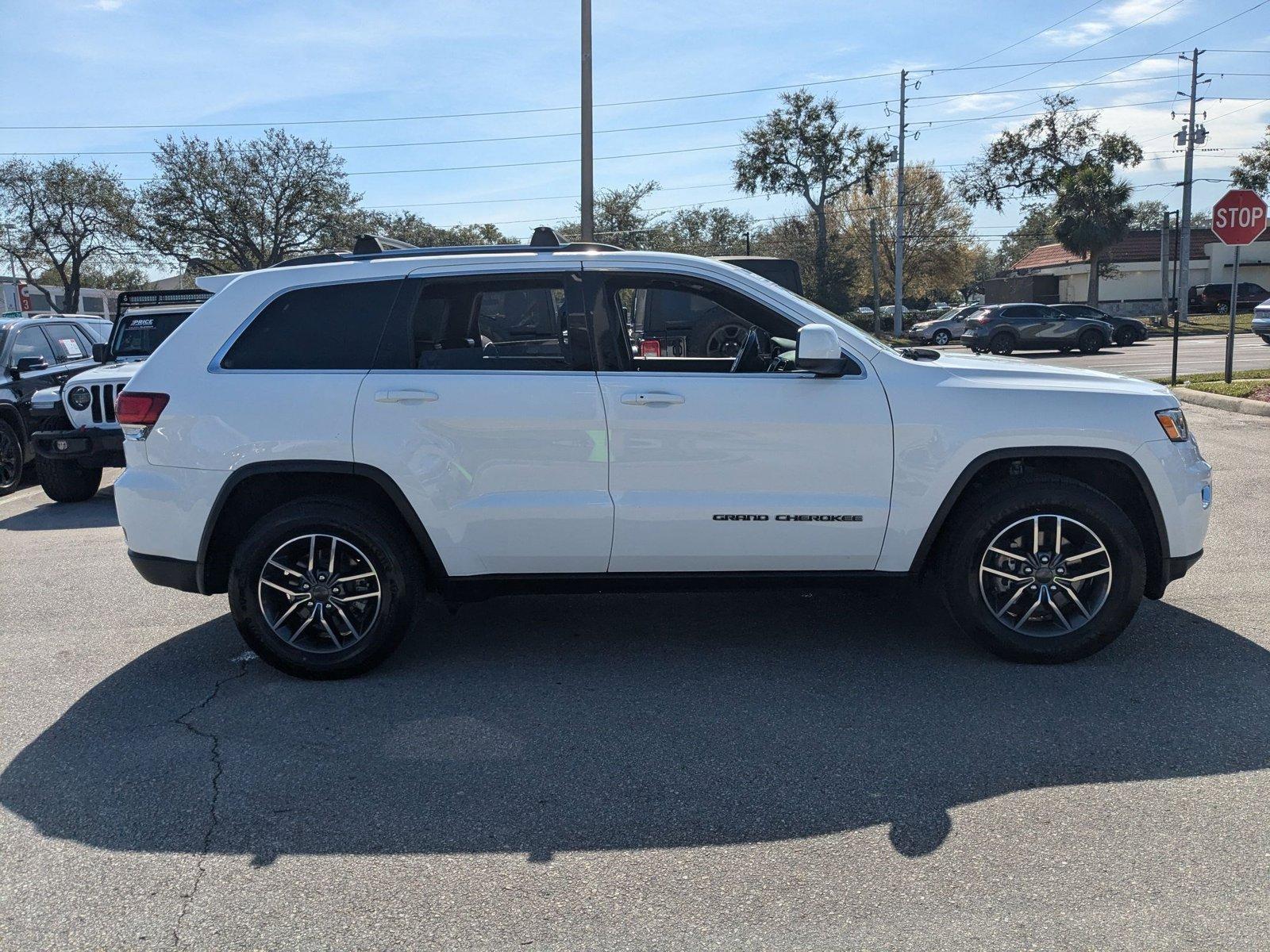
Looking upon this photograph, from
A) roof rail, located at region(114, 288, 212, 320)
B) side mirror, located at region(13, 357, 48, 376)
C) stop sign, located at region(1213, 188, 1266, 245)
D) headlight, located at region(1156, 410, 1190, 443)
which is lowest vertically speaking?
side mirror, located at region(13, 357, 48, 376)

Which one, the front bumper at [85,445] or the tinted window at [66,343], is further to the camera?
the tinted window at [66,343]

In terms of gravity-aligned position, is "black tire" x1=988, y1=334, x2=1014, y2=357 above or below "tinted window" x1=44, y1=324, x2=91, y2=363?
below

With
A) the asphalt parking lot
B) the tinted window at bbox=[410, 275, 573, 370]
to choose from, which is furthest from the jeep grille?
the tinted window at bbox=[410, 275, 573, 370]

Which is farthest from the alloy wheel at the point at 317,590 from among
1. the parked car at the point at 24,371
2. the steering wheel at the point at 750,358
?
the parked car at the point at 24,371

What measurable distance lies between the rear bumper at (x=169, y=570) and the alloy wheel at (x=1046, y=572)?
11.7 ft

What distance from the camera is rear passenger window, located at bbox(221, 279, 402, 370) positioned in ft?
16.0

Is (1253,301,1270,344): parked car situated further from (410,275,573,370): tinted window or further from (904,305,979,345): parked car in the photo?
(410,275,573,370): tinted window

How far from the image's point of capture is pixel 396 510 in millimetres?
4906

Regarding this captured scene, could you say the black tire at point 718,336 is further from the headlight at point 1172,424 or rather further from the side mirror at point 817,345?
the headlight at point 1172,424

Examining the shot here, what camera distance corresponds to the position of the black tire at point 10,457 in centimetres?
1094

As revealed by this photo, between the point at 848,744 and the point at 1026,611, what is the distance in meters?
1.29

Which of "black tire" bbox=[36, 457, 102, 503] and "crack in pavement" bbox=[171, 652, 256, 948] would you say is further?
"black tire" bbox=[36, 457, 102, 503]

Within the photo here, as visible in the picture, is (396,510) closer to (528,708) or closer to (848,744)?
(528,708)

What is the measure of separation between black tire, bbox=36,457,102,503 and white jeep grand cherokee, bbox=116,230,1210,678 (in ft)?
19.1
